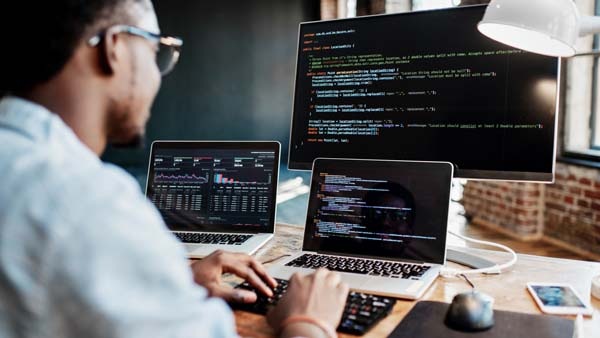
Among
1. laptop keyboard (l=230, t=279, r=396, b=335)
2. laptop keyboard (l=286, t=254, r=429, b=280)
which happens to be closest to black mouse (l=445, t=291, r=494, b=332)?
laptop keyboard (l=230, t=279, r=396, b=335)

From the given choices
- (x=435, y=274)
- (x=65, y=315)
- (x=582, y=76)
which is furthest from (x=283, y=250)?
(x=582, y=76)

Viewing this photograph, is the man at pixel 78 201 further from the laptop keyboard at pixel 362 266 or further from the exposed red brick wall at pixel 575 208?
the exposed red brick wall at pixel 575 208

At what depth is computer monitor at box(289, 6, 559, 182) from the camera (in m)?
1.24

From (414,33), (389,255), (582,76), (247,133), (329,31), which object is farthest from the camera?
(247,133)

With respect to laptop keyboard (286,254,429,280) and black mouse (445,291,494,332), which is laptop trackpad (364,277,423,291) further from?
→ black mouse (445,291,494,332)

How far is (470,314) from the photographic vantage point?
856mm

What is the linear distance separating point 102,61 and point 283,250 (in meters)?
0.85

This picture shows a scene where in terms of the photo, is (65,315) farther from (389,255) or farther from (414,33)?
(414,33)

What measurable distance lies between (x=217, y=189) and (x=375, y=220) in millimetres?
490

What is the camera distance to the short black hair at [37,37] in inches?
23.2

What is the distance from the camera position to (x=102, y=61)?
637mm

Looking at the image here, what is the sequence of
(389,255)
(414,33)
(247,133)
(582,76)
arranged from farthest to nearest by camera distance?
(247,133) < (582,76) < (414,33) < (389,255)

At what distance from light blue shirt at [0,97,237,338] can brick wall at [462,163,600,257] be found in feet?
11.9

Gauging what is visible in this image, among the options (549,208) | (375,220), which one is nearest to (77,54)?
(375,220)
